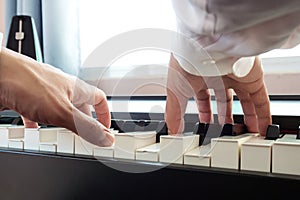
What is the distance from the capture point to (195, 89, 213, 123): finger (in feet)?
2.17

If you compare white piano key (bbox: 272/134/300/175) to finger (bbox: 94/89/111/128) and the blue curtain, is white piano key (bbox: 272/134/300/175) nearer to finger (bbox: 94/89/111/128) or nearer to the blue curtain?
finger (bbox: 94/89/111/128)

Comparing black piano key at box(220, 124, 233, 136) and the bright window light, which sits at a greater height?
the bright window light

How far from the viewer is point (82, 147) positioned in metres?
0.60

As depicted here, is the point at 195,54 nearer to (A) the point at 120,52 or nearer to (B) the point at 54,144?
(A) the point at 120,52

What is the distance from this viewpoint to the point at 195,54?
0.34 metres

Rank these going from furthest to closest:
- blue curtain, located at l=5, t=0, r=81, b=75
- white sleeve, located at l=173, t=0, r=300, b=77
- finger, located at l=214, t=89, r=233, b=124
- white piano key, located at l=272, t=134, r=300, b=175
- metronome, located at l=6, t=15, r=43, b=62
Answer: blue curtain, located at l=5, t=0, r=81, b=75 < metronome, located at l=6, t=15, r=43, b=62 < finger, located at l=214, t=89, r=233, b=124 < white piano key, located at l=272, t=134, r=300, b=175 < white sleeve, located at l=173, t=0, r=300, b=77

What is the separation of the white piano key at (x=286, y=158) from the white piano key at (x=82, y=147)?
29 cm

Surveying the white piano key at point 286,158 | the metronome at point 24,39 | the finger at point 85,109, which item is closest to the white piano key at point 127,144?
the finger at point 85,109

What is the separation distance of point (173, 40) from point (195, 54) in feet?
0.16

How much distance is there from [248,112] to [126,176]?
30 cm

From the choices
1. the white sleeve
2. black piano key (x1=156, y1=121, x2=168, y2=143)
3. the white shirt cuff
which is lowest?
black piano key (x1=156, y1=121, x2=168, y2=143)

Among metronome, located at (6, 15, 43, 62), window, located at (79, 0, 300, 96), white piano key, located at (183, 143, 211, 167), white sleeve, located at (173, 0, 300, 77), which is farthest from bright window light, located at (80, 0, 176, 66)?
white sleeve, located at (173, 0, 300, 77)

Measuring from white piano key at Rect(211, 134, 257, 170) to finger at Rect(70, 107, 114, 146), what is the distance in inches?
7.0

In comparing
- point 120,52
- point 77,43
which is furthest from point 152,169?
point 77,43
